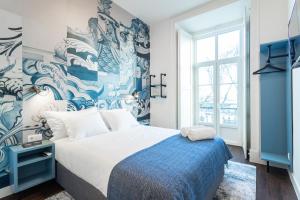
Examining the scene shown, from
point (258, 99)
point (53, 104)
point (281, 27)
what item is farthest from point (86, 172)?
point (281, 27)

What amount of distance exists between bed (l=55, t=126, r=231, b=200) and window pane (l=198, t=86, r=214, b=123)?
2.26 m

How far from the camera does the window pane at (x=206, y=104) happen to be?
4.29 metres

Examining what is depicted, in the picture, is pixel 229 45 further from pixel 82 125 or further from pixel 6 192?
pixel 6 192

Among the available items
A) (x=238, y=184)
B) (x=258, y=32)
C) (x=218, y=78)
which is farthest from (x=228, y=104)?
(x=238, y=184)

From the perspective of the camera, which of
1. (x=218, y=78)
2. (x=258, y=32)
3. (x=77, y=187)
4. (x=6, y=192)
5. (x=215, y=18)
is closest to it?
(x=77, y=187)

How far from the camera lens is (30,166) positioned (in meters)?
2.07

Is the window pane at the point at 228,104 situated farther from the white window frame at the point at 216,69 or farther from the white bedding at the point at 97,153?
the white bedding at the point at 97,153

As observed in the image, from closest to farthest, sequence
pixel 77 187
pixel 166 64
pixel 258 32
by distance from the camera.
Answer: pixel 77 187 < pixel 258 32 < pixel 166 64

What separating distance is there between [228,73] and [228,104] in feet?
2.57

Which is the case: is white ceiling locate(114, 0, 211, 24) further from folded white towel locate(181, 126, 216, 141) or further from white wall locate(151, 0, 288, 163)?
folded white towel locate(181, 126, 216, 141)

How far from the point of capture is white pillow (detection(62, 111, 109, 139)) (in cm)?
215

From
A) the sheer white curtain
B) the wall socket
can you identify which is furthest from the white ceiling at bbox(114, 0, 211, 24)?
the wall socket

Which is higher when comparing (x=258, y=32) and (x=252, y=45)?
(x=258, y=32)

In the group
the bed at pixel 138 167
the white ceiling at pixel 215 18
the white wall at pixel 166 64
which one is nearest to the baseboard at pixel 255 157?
the bed at pixel 138 167
